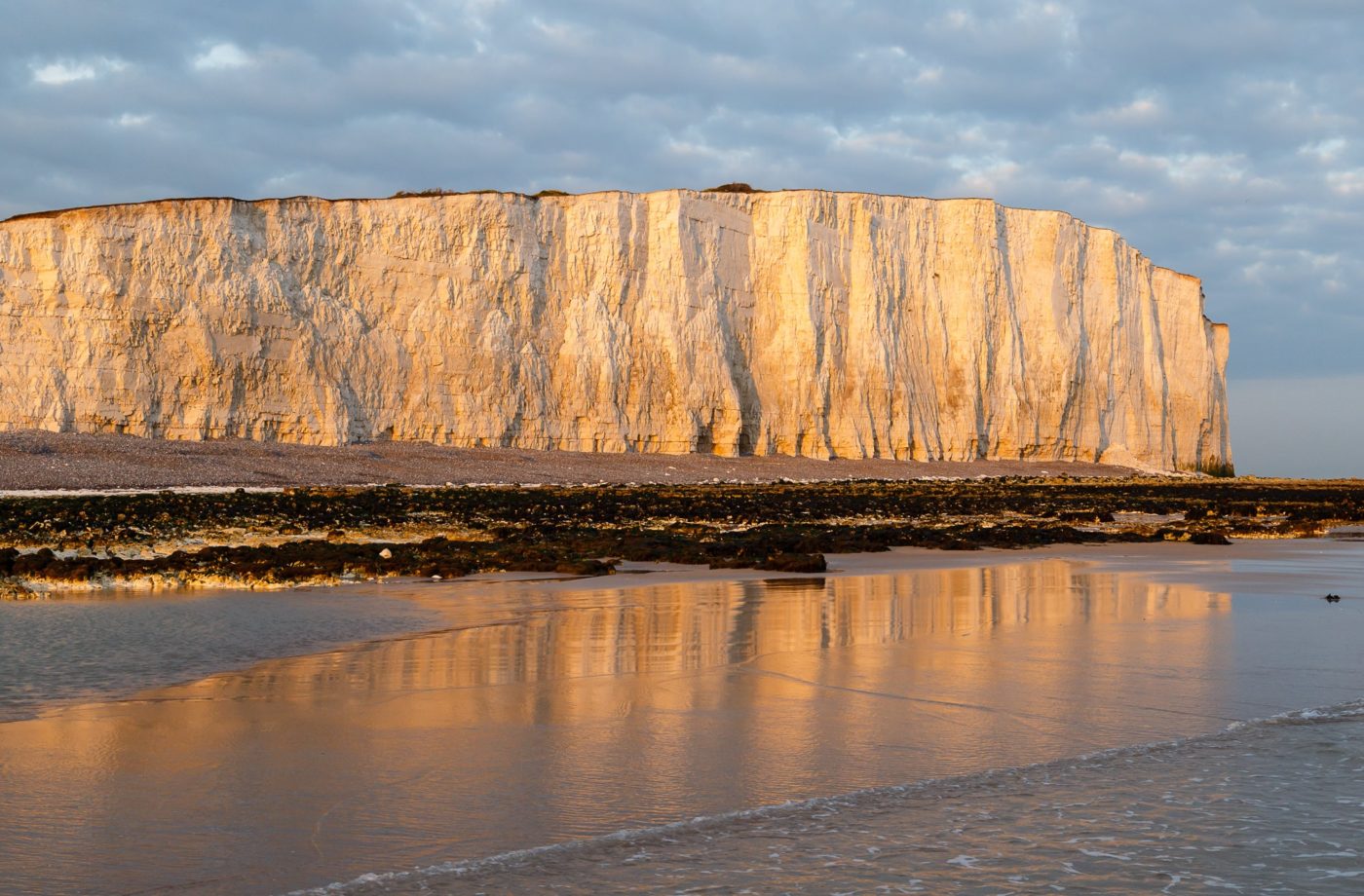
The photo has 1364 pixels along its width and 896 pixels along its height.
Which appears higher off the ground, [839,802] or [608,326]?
[608,326]

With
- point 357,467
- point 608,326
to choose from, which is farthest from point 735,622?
point 608,326

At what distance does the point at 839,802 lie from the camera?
396 centimetres

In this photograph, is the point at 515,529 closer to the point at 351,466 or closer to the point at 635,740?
the point at 635,740

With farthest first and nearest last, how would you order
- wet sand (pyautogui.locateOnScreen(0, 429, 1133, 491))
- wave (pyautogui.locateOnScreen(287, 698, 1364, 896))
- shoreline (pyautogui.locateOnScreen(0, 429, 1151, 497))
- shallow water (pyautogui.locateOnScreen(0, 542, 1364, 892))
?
1. wet sand (pyautogui.locateOnScreen(0, 429, 1133, 491))
2. shoreline (pyautogui.locateOnScreen(0, 429, 1151, 497))
3. shallow water (pyautogui.locateOnScreen(0, 542, 1364, 892))
4. wave (pyautogui.locateOnScreen(287, 698, 1364, 896))

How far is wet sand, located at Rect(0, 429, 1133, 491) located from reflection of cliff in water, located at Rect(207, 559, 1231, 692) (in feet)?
63.3

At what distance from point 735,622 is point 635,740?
142 inches

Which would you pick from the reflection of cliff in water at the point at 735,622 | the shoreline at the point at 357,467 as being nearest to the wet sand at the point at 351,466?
the shoreline at the point at 357,467

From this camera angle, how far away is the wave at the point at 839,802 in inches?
129

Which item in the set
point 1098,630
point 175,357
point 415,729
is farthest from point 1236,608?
point 175,357

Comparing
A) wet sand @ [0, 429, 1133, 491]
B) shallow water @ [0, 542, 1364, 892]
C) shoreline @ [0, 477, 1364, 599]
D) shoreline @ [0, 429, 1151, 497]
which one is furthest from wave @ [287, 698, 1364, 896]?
wet sand @ [0, 429, 1133, 491]

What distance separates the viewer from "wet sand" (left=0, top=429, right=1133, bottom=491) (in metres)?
26.9

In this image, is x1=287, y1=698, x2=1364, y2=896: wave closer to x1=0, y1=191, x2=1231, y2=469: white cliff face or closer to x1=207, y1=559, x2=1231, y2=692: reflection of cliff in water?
x1=207, y1=559, x2=1231, y2=692: reflection of cliff in water

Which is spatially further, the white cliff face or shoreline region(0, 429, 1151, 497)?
the white cliff face

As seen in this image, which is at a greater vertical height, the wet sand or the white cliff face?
the white cliff face
